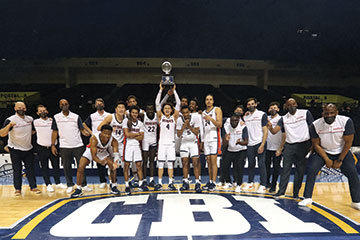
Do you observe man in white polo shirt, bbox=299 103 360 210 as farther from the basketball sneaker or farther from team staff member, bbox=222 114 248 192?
the basketball sneaker

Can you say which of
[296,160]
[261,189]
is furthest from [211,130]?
[296,160]

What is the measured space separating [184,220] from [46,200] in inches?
108

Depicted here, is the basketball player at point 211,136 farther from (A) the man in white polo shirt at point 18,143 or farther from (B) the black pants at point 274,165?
(A) the man in white polo shirt at point 18,143

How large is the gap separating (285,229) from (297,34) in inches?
422

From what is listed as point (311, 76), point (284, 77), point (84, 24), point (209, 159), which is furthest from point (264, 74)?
point (209, 159)

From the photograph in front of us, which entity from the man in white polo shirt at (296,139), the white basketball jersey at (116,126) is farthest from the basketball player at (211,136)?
the white basketball jersey at (116,126)

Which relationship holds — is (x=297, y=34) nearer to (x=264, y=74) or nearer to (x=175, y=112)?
(x=264, y=74)

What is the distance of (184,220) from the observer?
3.31 metres

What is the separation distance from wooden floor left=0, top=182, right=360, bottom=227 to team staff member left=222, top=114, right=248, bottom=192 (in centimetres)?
107

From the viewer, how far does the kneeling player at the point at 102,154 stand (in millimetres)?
4473

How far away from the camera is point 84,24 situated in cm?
997

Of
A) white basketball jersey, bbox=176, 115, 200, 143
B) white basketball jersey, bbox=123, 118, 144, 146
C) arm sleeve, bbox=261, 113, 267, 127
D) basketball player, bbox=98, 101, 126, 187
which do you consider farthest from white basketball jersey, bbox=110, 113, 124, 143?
arm sleeve, bbox=261, 113, 267, 127

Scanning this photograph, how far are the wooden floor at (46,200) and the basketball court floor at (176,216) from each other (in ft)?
0.04

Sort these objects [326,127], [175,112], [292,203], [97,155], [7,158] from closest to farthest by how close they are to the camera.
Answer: [326,127], [292,203], [97,155], [175,112], [7,158]
